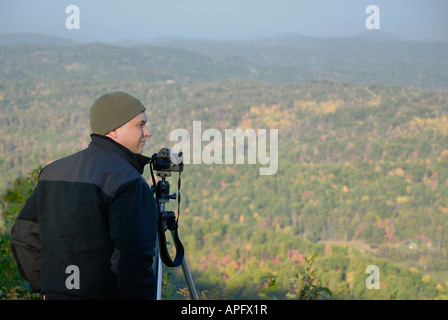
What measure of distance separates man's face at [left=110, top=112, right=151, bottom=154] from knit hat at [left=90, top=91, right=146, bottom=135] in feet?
0.07

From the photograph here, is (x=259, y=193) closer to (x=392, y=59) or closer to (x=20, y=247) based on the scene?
(x=20, y=247)

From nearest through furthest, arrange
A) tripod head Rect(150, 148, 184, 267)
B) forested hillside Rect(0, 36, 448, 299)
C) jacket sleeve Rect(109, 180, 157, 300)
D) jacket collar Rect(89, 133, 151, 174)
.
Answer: jacket sleeve Rect(109, 180, 157, 300)
jacket collar Rect(89, 133, 151, 174)
tripod head Rect(150, 148, 184, 267)
forested hillside Rect(0, 36, 448, 299)

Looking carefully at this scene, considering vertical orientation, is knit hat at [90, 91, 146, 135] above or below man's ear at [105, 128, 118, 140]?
above

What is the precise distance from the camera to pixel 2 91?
2635 inches

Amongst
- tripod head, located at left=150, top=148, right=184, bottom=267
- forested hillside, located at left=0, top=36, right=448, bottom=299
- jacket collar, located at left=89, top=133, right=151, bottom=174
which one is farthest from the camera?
forested hillside, located at left=0, top=36, right=448, bottom=299

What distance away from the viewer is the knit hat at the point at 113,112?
6.23 ft

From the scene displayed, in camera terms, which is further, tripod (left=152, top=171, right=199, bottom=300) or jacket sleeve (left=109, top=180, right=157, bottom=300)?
tripod (left=152, top=171, right=199, bottom=300)

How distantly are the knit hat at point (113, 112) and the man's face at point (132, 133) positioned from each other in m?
0.02

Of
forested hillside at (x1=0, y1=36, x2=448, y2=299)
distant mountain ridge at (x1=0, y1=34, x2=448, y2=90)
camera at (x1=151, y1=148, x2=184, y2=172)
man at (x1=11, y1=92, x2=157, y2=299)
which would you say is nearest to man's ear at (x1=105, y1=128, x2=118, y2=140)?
man at (x1=11, y1=92, x2=157, y2=299)

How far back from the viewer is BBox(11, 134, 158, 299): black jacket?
1693 mm

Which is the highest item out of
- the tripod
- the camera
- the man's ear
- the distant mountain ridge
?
the distant mountain ridge

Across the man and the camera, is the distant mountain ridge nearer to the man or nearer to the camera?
the camera

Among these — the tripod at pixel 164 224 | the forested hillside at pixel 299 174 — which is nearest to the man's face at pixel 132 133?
the tripod at pixel 164 224

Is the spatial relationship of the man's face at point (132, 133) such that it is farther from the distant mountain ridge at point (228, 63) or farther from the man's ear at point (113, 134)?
the distant mountain ridge at point (228, 63)
